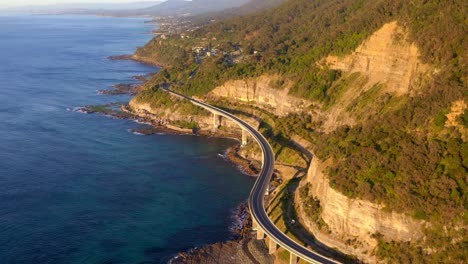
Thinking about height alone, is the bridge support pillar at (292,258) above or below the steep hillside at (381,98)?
below

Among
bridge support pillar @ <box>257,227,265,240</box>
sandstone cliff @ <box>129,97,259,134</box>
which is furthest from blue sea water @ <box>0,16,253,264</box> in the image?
sandstone cliff @ <box>129,97,259,134</box>

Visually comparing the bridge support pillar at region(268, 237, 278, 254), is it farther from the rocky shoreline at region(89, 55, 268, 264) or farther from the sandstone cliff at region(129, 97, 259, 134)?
the sandstone cliff at region(129, 97, 259, 134)

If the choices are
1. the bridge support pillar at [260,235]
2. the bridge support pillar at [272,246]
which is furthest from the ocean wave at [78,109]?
the bridge support pillar at [272,246]

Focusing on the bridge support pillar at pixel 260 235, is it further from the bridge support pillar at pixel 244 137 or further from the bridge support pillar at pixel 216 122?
the bridge support pillar at pixel 216 122

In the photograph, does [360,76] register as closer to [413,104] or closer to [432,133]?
[413,104]

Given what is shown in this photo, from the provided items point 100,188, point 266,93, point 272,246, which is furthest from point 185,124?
point 272,246

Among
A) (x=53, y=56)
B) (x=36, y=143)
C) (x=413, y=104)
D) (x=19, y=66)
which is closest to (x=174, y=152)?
(x=36, y=143)

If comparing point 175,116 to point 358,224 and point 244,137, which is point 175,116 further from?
point 358,224
